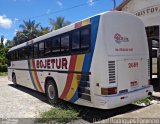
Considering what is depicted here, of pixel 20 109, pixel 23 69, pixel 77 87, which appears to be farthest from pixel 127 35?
pixel 23 69

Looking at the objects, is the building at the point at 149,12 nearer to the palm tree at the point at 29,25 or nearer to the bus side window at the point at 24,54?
the bus side window at the point at 24,54

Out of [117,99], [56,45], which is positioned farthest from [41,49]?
[117,99]

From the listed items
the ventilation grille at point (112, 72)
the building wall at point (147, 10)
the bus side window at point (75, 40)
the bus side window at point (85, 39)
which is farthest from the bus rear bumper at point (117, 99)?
the building wall at point (147, 10)

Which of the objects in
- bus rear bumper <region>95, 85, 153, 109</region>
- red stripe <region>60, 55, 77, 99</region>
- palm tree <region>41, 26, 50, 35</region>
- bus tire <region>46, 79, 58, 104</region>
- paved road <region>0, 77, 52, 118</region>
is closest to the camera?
bus rear bumper <region>95, 85, 153, 109</region>

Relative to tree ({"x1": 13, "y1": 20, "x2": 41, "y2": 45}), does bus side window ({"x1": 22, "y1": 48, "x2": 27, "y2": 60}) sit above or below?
below

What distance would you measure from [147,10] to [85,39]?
5192 millimetres

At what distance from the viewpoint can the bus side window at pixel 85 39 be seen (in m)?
7.02

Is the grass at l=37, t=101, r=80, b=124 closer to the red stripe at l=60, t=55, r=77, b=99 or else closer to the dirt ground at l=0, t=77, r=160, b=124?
the dirt ground at l=0, t=77, r=160, b=124

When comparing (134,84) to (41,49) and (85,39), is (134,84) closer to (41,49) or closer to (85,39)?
(85,39)

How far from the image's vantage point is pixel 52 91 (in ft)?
31.6

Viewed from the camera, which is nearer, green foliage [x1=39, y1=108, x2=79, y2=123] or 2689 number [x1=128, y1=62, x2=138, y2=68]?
green foliage [x1=39, y1=108, x2=79, y2=123]

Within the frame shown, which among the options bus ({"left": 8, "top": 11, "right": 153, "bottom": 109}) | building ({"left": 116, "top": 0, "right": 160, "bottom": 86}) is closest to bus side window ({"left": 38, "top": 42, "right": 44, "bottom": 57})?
bus ({"left": 8, "top": 11, "right": 153, "bottom": 109})

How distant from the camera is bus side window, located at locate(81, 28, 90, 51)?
277 inches

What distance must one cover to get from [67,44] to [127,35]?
210 cm
